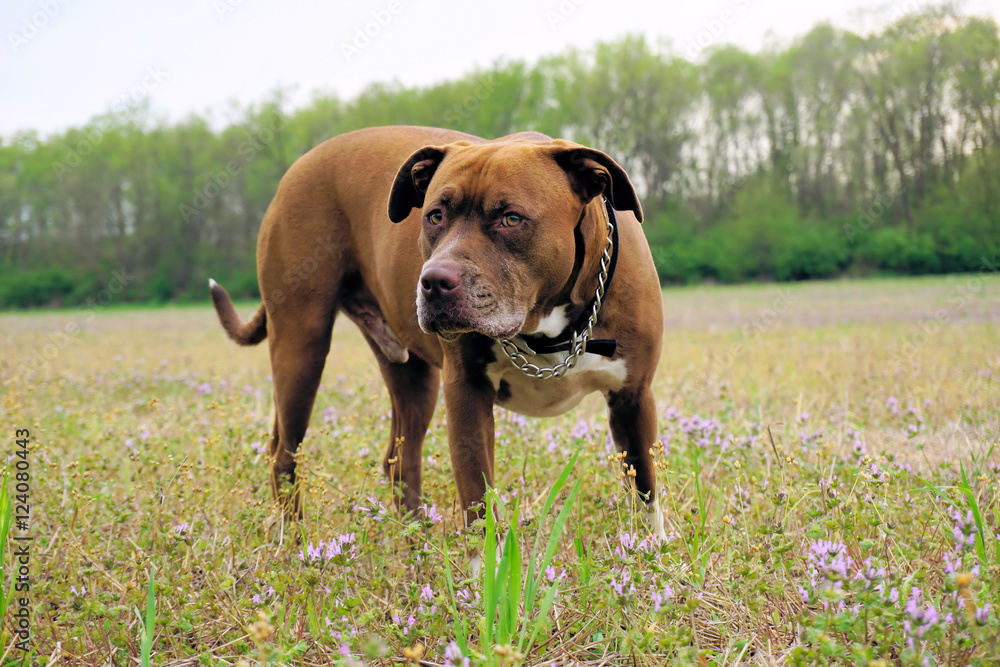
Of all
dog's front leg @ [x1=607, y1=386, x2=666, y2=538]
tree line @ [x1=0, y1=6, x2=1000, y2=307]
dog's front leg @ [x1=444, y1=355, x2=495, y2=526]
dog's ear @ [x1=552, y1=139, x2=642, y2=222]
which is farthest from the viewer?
tree line @ [x1=0, y1=6, x2=1000, y2=307]

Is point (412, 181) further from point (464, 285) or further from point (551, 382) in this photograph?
point (551, 382)

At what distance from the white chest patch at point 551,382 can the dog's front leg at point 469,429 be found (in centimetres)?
9

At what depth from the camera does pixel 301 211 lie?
3547 mm

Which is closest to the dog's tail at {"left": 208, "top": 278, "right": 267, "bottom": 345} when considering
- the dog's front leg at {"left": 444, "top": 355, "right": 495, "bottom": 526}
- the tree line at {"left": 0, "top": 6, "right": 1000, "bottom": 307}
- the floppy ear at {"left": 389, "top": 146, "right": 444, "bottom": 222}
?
the floppy ear at {"left": 389, "top": 146, "right": 444, "bottom": 222}

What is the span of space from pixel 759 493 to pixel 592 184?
1.42m

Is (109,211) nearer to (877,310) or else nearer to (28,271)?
(28,271)

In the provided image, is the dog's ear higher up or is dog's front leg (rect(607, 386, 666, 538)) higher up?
the dog's ear

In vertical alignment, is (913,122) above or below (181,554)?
above

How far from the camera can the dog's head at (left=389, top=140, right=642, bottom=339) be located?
222 centimetres

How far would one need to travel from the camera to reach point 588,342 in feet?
8.68

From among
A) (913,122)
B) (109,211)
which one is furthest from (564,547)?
(109,211)

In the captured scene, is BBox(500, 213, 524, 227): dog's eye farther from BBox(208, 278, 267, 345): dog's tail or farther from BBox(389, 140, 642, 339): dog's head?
BBox(208, 278, 267, 345): dog's tail

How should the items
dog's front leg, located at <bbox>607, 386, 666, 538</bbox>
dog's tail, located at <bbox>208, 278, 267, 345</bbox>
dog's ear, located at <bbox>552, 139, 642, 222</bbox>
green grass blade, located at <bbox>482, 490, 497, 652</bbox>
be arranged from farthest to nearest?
1. dog's tail, located at <bbox>208, 278, 267, 345</bbox>
2. dog's front leg, located at <bbox>607, 386, 666, 538</bbox>
3. dog's ear, located at <bbox>552, 139, 642, 222</bbox>
4. green grass blade, located at <bbox>482, 490, 497, 652</bbox>

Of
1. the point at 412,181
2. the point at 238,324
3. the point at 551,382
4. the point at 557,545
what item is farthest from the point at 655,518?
the point at 238,324
